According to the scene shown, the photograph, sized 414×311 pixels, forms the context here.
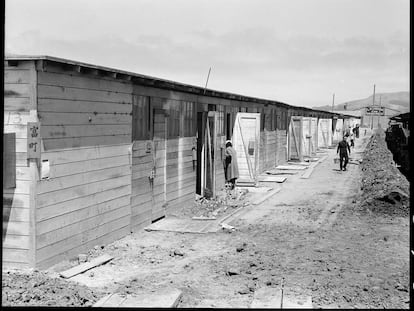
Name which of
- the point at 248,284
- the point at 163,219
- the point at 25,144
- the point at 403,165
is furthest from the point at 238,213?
the point at 403,165

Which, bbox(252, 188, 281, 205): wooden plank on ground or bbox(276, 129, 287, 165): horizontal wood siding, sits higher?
bbox(276, 129, 287, 165): horizontal wood siding

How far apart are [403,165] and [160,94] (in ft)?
59.4

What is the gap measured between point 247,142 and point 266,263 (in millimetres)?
11305

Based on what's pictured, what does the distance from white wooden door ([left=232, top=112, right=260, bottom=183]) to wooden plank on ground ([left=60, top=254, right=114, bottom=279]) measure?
36.6ft

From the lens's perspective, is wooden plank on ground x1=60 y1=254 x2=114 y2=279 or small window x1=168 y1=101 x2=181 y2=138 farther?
small window x1=168 y1=101 x2=181 y2=138

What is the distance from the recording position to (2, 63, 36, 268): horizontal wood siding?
776cm

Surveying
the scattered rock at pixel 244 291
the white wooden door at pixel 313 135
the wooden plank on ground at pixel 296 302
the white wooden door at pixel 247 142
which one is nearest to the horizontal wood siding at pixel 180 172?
the white wooden door at pixel 247 142

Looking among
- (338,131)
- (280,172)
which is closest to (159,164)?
(280,172)

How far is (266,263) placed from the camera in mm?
8758

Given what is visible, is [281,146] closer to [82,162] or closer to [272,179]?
[272,179]

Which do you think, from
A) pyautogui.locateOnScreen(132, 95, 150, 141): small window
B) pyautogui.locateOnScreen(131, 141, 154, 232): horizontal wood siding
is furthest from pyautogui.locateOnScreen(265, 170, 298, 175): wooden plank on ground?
pyautogui.locateOnScreen(132, 95, 150, 141): small window

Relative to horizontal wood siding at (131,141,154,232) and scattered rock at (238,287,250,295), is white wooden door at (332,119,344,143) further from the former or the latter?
scattered rock at (238,287,250,295)

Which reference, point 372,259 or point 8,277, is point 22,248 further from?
point 372,259

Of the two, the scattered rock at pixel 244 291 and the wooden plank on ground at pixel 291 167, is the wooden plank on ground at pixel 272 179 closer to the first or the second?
the wooden plank on ground at pixel 291 167
